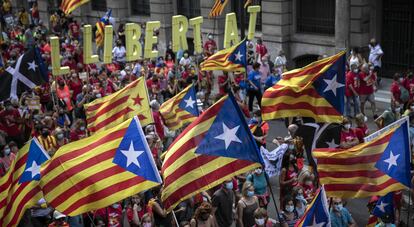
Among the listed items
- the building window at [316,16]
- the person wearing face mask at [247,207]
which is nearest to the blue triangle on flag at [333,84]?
the person wearing face mask at [247,207]

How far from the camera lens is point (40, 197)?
10.1 meters

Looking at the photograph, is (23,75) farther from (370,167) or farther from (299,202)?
(370,167)

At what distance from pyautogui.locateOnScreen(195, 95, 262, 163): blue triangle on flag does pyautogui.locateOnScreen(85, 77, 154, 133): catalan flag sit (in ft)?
13.1

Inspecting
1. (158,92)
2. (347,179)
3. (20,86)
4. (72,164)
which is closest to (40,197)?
(72,164)

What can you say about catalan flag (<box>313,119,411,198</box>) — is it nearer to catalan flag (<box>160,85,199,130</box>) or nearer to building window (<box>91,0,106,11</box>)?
catalan flag (<box>160,85,199,130</box>)

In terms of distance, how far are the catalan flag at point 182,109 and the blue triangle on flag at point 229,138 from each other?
4.62 meters

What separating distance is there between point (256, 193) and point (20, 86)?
6622 millimetres

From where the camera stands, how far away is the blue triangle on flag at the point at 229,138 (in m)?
9.28

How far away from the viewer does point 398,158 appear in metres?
9.36

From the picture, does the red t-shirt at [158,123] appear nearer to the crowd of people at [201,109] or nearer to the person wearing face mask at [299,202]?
the crowd of people at [201,109]

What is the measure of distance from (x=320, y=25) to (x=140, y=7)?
34.8ft

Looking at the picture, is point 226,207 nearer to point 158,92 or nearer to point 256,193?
point 256,193

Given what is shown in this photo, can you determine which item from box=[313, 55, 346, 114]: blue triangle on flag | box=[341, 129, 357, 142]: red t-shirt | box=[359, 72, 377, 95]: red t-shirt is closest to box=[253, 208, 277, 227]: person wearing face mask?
box=[313, 55, 346, 114]: blue triangle on flag

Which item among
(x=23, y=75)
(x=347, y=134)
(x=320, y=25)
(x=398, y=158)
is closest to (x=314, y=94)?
(x=347, y=134)
